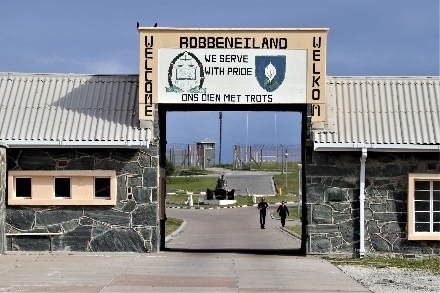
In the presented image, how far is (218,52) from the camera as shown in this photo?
19.5 m

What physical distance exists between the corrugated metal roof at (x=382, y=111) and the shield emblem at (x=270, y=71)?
1.51m

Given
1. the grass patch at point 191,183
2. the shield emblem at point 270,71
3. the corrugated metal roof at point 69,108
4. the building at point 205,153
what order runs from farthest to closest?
the building at point 205,153, the grass patch at point 191,183, the shield emblem at point 270,71, the corrugated metal roof at point 69,108

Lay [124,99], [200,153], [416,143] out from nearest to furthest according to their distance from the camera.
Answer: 1. [416,143]
2. [124,99]
3. [200,153]

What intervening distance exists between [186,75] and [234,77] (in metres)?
1.23

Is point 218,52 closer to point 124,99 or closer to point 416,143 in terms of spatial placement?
point 124,99

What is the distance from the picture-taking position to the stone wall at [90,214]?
62.7ft

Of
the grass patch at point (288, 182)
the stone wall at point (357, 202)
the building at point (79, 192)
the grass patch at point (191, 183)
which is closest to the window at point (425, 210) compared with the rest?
the stone wall at point (357, 202)

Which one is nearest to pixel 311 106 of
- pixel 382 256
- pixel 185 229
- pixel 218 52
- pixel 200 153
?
pixel 218 52

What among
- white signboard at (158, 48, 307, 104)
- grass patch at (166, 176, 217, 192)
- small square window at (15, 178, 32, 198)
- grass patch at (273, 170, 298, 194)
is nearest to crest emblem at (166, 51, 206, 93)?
white signboard at (158, 48, 307, 104)

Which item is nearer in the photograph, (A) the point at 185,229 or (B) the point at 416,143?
(B) the point at 416,143

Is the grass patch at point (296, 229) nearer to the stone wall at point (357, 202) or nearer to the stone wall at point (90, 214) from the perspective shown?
the stone wall at point (357, 202)

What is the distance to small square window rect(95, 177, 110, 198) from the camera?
63.4 ft

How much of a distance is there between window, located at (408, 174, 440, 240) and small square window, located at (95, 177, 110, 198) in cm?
758

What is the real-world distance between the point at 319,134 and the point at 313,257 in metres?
3.05
